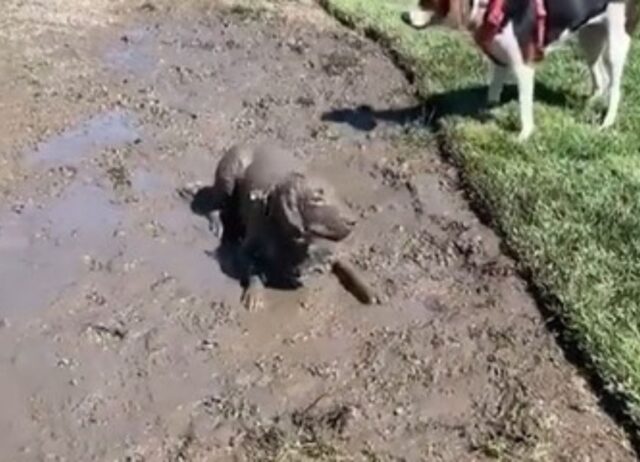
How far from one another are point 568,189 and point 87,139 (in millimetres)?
2801

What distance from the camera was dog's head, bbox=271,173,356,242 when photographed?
532 cm

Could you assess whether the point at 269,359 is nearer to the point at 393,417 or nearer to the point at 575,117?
the point at 393,417

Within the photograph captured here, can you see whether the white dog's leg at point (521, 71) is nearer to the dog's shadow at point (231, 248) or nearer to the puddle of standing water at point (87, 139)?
the dog's shadow at point (231, 248)

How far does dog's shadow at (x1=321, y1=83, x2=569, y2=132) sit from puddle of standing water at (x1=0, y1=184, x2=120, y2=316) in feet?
6.00

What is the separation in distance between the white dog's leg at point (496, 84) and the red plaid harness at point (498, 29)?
43cm

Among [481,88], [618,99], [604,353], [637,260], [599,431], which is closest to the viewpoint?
[599,431]

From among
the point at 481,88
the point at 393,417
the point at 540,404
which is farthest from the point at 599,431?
the point at 481,88

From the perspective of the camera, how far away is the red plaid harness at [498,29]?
270 inches

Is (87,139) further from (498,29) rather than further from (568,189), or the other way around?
(568,189)

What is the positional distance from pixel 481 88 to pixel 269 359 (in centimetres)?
346

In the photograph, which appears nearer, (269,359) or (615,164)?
(269,359)

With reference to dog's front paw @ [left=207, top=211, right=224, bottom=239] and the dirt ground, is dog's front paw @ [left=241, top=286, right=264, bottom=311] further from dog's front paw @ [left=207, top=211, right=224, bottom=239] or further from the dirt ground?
dog's front paw @ [left=207, top=211, right=224, bottom=239]

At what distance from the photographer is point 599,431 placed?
15.7 ft

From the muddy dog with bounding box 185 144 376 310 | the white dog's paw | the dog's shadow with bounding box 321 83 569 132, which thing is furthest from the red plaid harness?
the muddy dog with bounding box 185 144 376 310
